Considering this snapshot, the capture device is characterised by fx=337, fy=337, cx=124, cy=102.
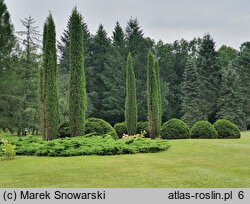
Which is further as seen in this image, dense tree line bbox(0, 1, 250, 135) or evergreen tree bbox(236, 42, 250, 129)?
evergreen tree bbox(236, 42, 250, 129)

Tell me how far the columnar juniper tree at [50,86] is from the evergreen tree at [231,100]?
25168 millimetres

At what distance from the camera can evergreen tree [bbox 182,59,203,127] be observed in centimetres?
3903

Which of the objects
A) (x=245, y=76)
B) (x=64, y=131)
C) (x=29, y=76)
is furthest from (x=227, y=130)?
(x=245, y=76)

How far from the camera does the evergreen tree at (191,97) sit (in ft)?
128

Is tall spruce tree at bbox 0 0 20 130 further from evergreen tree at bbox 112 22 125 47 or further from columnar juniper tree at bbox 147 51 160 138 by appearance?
evergreen tree at bbox 112 22 125 47

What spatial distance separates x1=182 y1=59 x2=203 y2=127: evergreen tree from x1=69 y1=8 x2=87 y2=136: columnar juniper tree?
2298 cm

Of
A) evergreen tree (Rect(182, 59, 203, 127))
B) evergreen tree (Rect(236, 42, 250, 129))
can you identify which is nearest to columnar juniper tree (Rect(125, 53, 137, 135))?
evergreen tree (Rect(182, 59, 203, 127))

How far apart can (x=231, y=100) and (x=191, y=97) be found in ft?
15.2

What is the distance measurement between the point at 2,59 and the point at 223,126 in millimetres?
18312

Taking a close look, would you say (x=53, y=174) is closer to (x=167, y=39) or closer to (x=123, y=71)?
(x=123, y=71)

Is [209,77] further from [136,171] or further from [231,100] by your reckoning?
[136,171]

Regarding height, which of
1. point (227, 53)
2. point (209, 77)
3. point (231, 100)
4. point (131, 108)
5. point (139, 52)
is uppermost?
point (227, 53)

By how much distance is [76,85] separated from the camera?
1792cm
